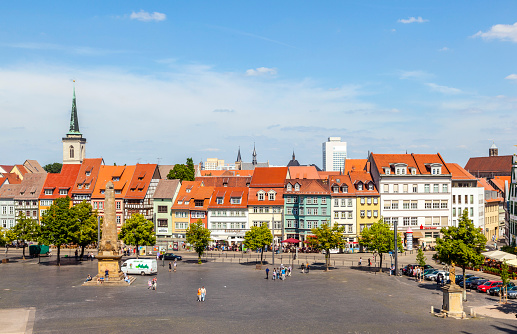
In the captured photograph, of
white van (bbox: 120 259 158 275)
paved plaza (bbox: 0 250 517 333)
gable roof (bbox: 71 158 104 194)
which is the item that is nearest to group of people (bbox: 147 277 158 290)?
paved plaza (bbox: 0 250 517 333)

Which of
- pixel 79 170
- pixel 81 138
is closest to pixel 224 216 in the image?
Result: pixel 79 170

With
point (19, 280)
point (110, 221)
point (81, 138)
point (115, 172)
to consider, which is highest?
point (81, 138)

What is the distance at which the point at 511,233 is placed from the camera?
83.5 metres

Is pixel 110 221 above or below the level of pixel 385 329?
above

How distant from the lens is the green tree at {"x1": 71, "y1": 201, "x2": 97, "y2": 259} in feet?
250

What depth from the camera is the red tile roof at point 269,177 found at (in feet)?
331

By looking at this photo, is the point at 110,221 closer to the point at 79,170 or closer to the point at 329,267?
the point at 329,267

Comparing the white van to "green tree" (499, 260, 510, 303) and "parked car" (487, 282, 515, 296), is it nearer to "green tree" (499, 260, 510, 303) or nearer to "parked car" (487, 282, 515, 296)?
"parked car" (487, 282, 515, 296)

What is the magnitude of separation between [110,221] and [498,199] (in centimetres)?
9330

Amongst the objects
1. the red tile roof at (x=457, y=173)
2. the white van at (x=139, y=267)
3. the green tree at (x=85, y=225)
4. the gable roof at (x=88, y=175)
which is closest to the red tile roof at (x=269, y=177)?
the green tree at (x=85, y=225)

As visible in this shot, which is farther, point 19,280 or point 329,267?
point 329,267

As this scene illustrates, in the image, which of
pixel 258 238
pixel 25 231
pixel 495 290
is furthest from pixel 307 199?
pixel 495 290

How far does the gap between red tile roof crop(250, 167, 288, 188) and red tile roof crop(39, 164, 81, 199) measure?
37.8 m

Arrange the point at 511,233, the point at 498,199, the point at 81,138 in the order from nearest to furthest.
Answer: the point at 511,233 → the point at 498,199 → the point at 81,138
